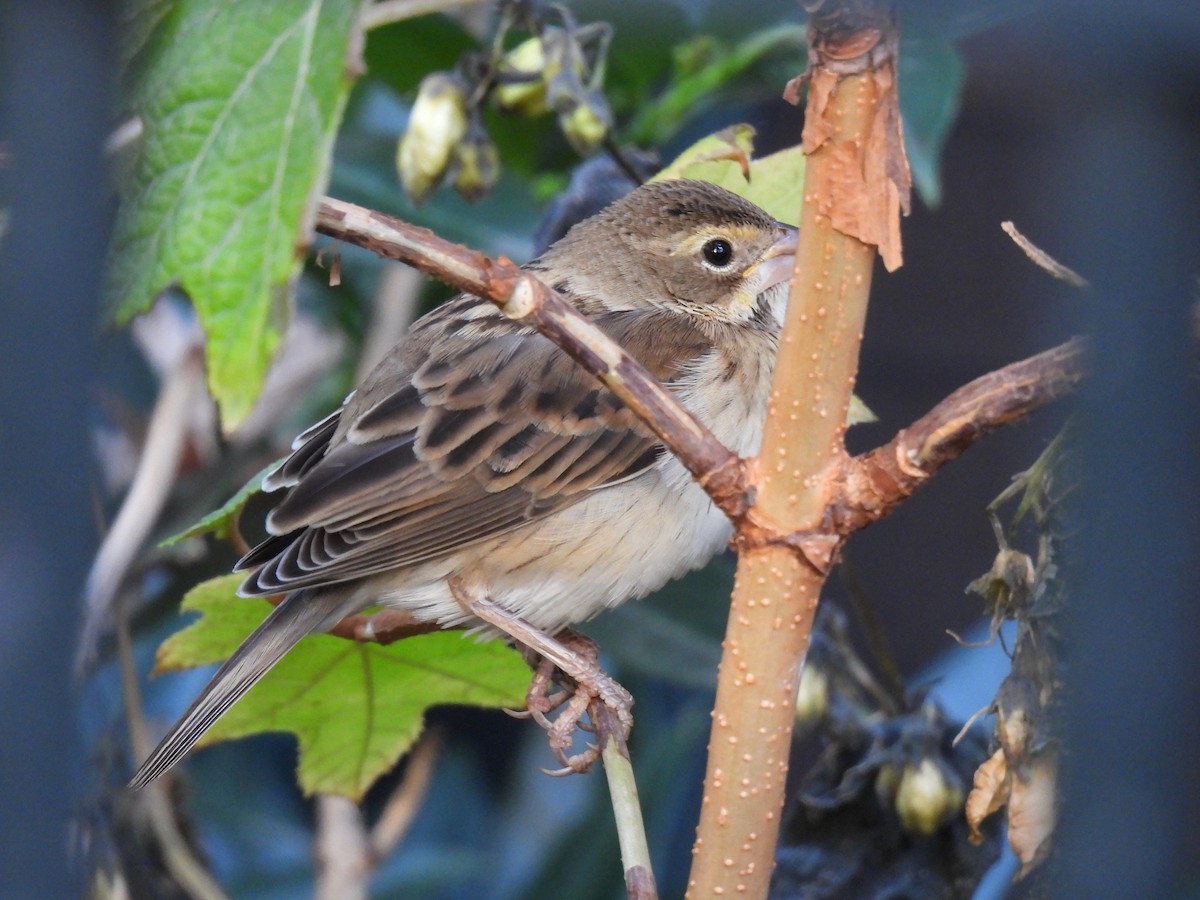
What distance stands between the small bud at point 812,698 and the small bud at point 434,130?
2.77 feet

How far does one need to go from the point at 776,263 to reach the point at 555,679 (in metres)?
0.76

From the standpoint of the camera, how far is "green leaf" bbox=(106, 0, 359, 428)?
2.74 ft

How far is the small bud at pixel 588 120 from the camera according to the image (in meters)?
1.94

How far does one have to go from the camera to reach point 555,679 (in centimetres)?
202

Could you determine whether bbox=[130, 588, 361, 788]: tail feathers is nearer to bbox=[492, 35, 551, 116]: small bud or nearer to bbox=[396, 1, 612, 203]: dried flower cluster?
bbox=[396, 1, 612, 203]: dried flower cluster

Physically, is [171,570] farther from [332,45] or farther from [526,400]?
[332,45]

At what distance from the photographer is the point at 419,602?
2.06 meters

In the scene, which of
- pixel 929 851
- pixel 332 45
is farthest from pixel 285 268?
pixel 929 851

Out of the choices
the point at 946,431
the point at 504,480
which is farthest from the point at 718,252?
the point at 946,431

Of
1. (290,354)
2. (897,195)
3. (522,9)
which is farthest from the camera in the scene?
(290,354)

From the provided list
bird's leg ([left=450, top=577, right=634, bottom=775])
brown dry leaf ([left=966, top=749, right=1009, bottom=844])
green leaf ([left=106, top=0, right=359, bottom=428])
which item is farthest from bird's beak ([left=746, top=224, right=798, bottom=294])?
green leaf ([left=106, top=0, right=359, bottom=428])

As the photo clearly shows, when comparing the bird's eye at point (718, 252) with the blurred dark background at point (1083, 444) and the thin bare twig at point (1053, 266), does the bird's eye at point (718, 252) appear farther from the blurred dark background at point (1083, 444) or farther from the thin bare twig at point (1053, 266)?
the blurred dark background at point (1083, 444)

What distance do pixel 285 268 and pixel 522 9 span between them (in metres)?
1.18

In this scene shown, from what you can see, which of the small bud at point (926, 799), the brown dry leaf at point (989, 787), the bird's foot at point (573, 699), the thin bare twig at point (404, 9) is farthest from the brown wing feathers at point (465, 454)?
the brown dry leaf at point (989, 787)
